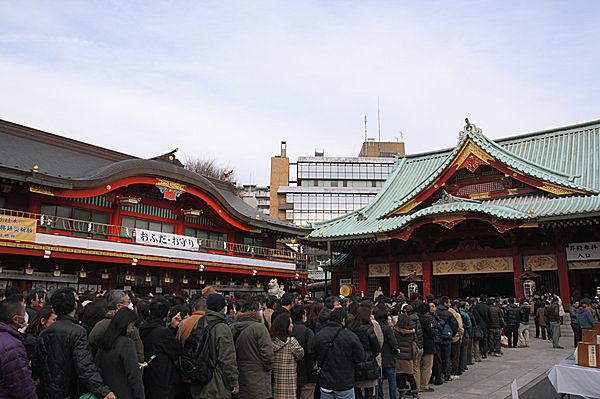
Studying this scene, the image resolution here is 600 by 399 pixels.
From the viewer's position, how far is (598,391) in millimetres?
6801

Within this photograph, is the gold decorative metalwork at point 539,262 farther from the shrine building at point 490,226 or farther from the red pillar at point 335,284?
the red pillar at point 335,284

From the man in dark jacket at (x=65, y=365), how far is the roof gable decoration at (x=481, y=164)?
67.4 ft

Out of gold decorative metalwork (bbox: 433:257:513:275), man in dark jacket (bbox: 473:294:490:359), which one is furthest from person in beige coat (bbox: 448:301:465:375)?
gold decorative metalwork (bbox: 433:257:513:275)

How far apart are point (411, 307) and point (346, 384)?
136 inches

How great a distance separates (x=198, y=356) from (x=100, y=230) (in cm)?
1669

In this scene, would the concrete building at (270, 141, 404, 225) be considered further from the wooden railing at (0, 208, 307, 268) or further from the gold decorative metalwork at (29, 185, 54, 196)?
the gold decorative metalwork at (29, 185, 54, 196)

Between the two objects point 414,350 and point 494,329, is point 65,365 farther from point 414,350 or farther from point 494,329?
point 494,329

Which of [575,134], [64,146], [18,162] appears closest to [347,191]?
[575,134]

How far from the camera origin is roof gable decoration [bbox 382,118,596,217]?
20.6 meters

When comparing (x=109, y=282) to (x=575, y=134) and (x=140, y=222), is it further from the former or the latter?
(x=575, y=134)

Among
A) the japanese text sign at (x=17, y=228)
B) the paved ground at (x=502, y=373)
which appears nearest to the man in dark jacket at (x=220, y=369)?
the paved ground at (x=502, y=373)

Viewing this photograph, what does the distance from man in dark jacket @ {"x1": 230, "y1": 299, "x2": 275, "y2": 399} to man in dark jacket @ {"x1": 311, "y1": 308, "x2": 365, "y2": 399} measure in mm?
695

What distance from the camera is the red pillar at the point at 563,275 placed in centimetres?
1932

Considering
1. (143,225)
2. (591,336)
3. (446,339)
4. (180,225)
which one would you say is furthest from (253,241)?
(591,336)
